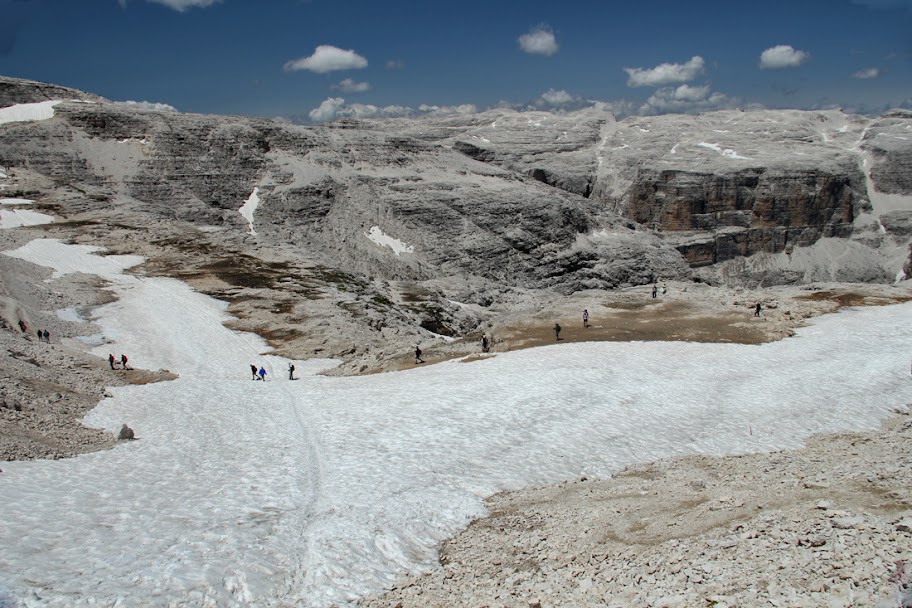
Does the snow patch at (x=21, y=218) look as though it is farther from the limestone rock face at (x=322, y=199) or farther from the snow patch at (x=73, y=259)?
the snow patch at (x=73, y=259)

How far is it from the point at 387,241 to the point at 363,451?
318 ft

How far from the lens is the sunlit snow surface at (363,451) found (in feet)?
41.9

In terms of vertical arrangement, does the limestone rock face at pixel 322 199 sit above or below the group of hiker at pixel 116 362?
above

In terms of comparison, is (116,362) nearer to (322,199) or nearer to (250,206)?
(250,206)

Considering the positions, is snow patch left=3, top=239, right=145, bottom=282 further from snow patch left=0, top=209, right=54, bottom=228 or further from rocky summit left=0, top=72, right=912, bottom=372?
snow patch left=0, top=209, right=54, bottom=228

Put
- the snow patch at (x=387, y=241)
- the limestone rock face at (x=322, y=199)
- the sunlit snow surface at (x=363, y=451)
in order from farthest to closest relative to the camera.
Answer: the snow patch at (x=387, y=241), the limestone rock face at (x=322, y=199), the sunlit snow surface at (x=363, y=451)

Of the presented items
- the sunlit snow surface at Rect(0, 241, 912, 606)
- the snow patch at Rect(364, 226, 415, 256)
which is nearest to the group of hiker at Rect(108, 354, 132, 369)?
the sunlit snow surface at Rect(0, 241, 912, 606)

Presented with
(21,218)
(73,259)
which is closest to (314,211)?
(73,259)

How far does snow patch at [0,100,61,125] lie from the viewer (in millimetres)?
119312

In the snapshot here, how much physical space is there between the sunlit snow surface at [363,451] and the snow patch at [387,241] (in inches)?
3021

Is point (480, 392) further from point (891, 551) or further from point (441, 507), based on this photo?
point (891, 551)

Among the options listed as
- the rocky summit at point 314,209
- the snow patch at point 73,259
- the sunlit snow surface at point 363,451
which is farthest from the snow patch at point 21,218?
the sunlit snow surface at point 363,451

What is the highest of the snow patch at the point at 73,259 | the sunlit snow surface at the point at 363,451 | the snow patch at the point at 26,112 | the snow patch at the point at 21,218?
the snow patch at the point at 26,112

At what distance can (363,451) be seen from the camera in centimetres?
2202
